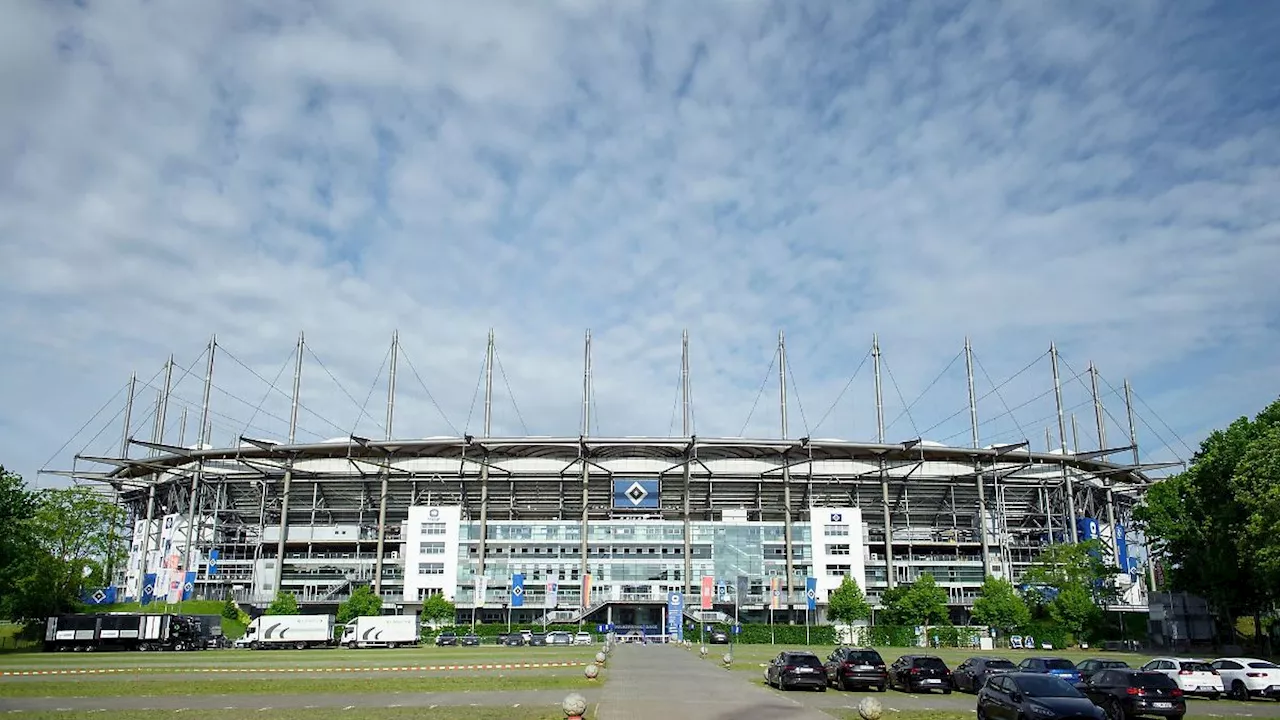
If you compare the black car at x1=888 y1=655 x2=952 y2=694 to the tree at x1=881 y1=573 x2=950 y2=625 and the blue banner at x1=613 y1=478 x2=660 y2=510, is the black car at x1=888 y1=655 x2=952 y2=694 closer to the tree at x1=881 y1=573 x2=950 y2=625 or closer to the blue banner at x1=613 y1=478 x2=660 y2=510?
the tree at x1=881 y1=573 x2=950 y2=625

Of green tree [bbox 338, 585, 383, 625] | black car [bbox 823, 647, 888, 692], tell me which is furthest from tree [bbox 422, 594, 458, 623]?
black car [bbox 823, 647, 888, 692]

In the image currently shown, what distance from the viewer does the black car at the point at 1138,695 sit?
25.8 m

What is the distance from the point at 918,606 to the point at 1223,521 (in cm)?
4232

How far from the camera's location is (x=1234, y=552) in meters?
63.7

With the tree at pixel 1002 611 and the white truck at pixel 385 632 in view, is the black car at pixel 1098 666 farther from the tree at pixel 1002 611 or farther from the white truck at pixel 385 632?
the white truck at pixel 385 632

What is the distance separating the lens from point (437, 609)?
358ft

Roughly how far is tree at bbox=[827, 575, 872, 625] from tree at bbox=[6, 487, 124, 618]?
7968 cm

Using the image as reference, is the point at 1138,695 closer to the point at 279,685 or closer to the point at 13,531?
the point at 279,685

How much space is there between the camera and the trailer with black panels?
238 feet

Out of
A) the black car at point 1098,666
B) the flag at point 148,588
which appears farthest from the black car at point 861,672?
the flag at point 148,588

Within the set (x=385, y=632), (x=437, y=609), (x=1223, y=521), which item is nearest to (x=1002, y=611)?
(x=1223, y=521)

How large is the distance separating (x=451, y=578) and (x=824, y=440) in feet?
179

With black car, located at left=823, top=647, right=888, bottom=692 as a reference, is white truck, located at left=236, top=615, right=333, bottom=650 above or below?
below

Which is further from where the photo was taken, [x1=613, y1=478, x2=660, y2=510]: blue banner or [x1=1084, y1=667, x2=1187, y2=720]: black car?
[x1=613, y1=478, x2=660, y2=510]: blue banner
